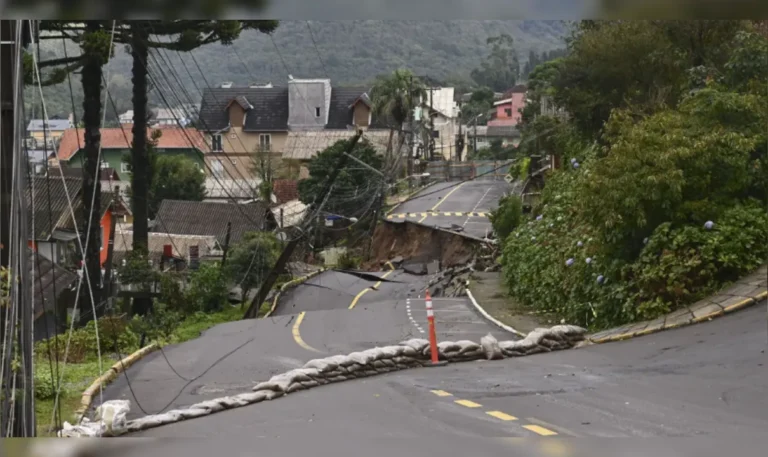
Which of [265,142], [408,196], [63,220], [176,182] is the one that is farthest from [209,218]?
[408,196]

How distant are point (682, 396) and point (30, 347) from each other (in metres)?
4.66

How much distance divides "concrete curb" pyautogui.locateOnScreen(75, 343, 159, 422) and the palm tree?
189 inches

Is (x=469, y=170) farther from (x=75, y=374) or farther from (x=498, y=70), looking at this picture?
(x=75, y=374)

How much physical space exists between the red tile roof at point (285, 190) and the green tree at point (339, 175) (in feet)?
0.36

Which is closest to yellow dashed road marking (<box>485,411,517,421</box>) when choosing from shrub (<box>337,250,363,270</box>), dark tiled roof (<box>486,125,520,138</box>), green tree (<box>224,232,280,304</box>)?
green tree (<box>224,232,280,304</box>)

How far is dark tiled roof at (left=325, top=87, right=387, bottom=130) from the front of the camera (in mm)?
12805

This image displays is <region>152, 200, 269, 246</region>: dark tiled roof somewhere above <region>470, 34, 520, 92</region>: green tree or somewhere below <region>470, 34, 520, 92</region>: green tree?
below

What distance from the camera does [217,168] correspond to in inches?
545

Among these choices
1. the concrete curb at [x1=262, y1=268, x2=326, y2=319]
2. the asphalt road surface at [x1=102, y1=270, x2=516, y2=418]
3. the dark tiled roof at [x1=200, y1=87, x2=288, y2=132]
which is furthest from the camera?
the concrete curb at [x1=262, y1=268, x2=326, y2=319]

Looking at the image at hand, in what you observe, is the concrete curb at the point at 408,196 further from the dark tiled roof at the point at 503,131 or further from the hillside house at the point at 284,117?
the dark tiled roof at the point at 503,131

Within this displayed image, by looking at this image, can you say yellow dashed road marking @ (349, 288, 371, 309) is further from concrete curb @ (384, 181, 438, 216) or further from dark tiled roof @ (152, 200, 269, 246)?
dark tiled roof @ (152, 200, 269, 246)

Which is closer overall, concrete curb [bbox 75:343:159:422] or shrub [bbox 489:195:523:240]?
concrete curb [bbox 75:343:159:422]
